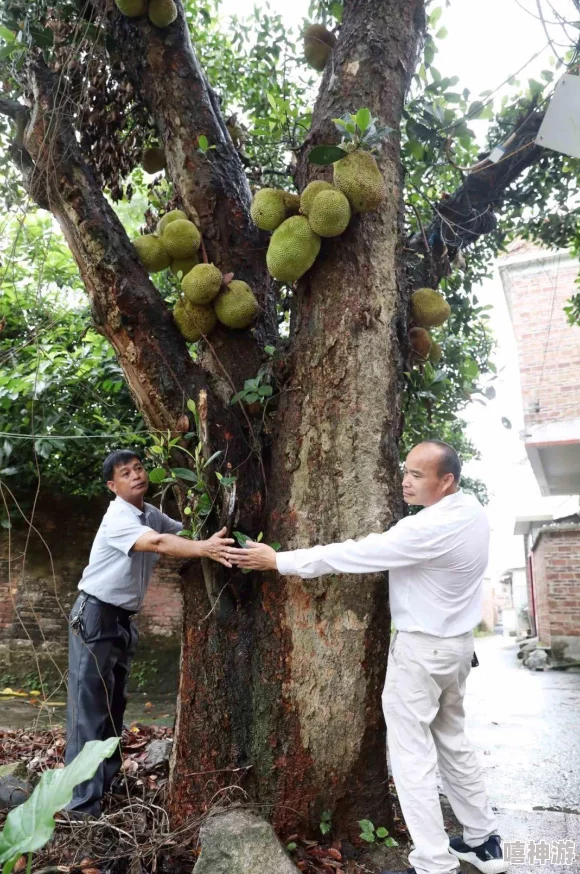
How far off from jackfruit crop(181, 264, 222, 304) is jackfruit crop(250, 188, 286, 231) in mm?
275

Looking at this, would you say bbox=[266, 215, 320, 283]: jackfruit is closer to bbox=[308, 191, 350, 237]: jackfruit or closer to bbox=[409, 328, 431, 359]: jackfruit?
bbox=[308, 191, 350, 237]: jackfruit

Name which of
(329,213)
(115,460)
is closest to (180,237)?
(329,213)

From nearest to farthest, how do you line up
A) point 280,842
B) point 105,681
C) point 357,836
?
point 280,842 → point 357,836 → point 105,681

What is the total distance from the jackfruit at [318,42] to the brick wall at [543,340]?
587 centimetres

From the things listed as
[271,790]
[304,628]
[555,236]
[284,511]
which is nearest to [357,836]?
[271,790]

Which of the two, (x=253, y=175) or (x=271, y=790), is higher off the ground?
(x=253, y=175)

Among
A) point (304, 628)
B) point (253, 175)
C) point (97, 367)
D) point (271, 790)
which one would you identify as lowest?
point (271, 790)

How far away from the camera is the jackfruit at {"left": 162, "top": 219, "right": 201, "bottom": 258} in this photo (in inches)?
110

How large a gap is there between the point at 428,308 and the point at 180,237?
3.65 feet

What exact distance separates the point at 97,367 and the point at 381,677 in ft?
12.8

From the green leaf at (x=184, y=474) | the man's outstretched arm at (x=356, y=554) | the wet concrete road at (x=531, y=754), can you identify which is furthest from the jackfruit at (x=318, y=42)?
the wet concrete road at (x=531, y=754)

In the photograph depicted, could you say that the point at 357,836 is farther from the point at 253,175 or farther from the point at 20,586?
the point at 20,586

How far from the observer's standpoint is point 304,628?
2.37 meters

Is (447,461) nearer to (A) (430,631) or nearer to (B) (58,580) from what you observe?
(A) (430,631)
